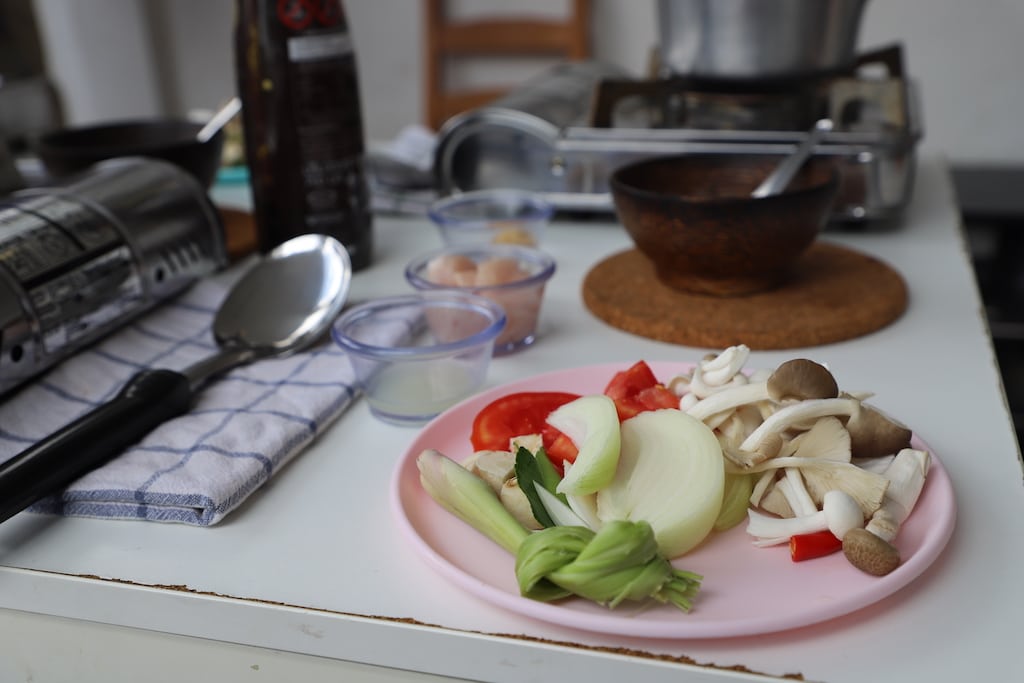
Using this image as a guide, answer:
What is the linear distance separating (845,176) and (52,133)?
867mm

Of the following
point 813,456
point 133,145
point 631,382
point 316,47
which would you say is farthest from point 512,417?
point 133,145

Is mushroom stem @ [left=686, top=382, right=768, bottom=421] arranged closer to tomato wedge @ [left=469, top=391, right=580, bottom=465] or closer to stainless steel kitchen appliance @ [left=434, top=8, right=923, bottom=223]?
tomato wedge @ [left=469, top=391, right=580, bottom=465]

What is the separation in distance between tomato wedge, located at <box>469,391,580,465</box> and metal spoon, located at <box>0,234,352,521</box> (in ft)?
0.72

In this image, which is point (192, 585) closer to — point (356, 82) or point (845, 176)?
point (356, 82)

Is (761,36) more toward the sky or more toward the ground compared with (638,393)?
more toward the sky

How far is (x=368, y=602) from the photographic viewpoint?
47 cm

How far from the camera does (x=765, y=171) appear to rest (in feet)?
3.03

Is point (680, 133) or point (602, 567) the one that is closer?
point (602, 567)

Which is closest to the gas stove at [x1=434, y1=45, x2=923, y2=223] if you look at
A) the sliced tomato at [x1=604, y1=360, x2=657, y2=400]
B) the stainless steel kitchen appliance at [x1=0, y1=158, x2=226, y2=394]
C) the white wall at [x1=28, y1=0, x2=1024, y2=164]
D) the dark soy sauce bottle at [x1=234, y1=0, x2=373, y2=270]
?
the dark soy sauce bottle at [x1=234, y1=0, x2=373, y2=270]

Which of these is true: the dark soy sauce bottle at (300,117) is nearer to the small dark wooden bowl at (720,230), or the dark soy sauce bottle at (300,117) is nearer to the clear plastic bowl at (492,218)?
the clear plastic bowl at (492,218)

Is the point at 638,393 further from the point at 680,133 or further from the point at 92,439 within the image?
the point at 680,133

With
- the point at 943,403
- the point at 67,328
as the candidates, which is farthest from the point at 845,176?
the point at 67,328

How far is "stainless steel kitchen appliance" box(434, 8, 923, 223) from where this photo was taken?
987 mm

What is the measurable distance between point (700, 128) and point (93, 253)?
0.67m
